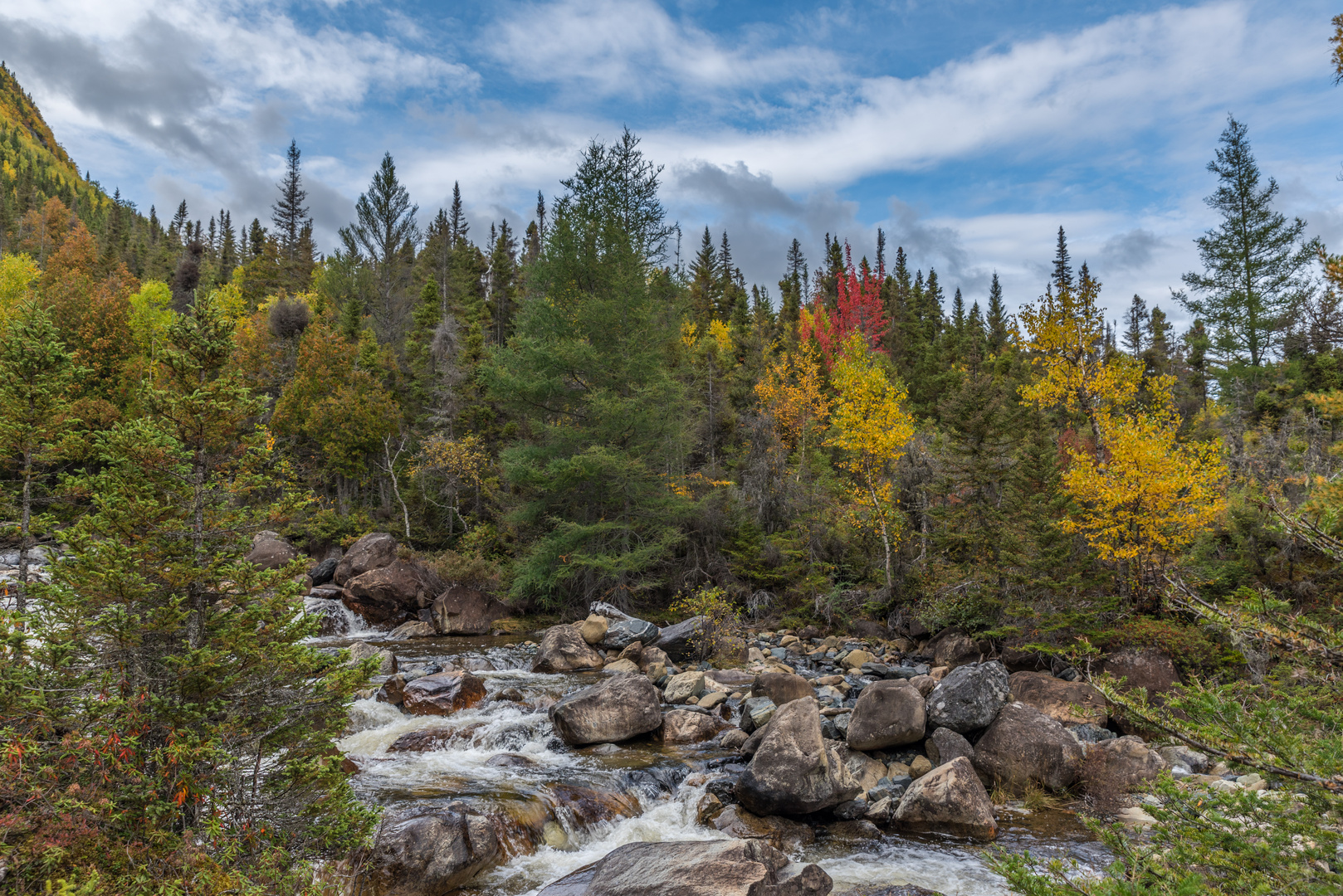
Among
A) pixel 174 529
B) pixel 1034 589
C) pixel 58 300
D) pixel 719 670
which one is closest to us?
pixel 174 529

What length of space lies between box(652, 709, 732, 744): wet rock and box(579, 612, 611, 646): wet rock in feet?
18.7

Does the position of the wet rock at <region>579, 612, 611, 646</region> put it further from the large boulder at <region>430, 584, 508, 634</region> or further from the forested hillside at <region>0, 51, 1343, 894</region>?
the large boulder at <region>430, 584, 508, 634</region>

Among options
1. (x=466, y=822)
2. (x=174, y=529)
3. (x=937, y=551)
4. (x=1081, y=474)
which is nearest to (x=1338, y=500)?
(x=1081, y=474)

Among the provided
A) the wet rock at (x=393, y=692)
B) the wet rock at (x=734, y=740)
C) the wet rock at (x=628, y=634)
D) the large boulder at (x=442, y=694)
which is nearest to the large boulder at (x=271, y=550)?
the wet rock at (x=393, y=692)

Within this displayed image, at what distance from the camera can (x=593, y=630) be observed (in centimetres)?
1700

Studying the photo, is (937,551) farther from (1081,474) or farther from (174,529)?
(174,529)

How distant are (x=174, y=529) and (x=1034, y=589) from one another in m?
15.1

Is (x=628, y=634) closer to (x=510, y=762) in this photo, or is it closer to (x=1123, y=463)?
(x=510, y=762)

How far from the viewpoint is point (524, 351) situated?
20.4 meters

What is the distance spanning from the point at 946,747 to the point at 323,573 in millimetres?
20727

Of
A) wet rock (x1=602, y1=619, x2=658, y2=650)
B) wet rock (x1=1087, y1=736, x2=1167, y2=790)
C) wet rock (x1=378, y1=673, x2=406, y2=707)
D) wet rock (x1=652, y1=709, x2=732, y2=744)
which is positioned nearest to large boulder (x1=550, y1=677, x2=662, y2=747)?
wet rock (x1=652, y1=709, x2=732, y2=744)

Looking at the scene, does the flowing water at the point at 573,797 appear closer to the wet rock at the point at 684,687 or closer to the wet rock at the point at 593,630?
the wet rock at the point at 684,687

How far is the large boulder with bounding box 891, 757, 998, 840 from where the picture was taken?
8078 millimetres

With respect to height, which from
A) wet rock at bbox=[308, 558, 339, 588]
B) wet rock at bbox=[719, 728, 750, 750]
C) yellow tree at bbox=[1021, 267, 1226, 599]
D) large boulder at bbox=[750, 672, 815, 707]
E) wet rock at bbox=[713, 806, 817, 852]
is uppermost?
yellow tree at bbox=[1021, 267, 1226, 599]
